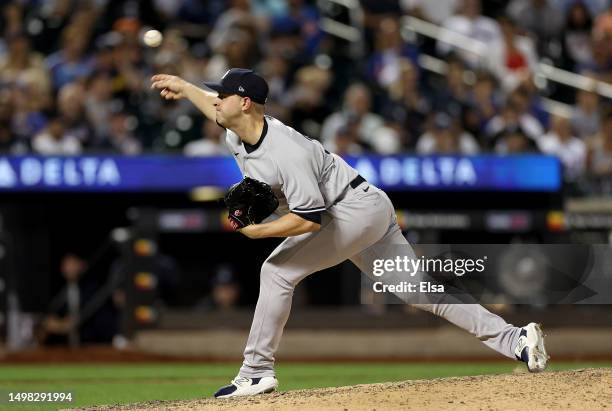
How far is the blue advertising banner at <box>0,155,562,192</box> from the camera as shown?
1140 centimetres

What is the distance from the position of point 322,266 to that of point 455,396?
0.99 m

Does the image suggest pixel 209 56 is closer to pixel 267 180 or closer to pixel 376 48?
pixel 376 48

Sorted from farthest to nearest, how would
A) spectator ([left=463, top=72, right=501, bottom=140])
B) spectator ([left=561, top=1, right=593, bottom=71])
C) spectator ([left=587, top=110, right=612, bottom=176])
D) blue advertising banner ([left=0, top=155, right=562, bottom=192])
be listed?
spectator ([left=561, top=1, right=593, bottom=71])
spectator ([left=463, top=72, right=501, bottom=140])
spectator ([left=587, top=110, right=612, bottom=176])
blue advertising banner ([left=0, top=155, right=562, bottom=192])

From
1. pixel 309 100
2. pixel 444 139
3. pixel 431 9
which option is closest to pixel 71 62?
pixel 309 100

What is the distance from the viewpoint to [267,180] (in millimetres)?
6133

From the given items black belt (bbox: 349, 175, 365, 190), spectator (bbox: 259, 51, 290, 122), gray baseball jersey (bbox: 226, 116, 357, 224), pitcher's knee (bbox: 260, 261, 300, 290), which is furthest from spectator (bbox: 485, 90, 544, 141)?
pitcher's knee (bbox: 260, 261, 300, 290)

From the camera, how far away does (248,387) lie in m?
6.30

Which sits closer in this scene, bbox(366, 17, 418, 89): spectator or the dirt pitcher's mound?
the dirt pitcher's mound

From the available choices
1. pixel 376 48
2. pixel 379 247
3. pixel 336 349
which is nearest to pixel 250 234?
pixel 379 247

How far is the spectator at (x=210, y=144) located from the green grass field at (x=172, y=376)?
2023 mm

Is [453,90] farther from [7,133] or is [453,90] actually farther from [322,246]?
[322,246]

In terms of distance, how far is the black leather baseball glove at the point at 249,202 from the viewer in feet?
19.7

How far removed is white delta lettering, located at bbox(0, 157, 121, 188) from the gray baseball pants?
212 inches

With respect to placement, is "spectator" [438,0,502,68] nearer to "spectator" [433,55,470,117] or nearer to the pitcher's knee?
"spectator" [433,55,470,117]
